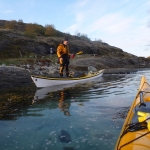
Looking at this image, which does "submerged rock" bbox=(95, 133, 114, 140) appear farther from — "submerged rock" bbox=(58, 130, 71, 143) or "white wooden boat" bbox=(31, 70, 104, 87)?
"white wooden boat" bbox=(31, 70, 104, 87)

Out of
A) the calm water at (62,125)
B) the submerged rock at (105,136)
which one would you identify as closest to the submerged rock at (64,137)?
the calm water at (62,125)

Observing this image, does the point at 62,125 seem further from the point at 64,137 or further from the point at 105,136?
the point at 105,136

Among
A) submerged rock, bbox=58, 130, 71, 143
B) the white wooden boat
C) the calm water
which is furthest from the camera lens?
the white wooden boat

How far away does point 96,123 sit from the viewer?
609cm

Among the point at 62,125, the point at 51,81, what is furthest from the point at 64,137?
the point at 51,81

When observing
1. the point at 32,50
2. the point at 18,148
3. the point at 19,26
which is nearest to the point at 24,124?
the point at 18,148

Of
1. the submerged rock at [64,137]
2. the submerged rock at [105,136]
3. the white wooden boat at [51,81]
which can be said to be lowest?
the submerged rock at [64,137]

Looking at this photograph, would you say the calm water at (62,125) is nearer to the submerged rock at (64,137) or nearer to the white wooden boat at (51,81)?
the submerged rock at (64,137)

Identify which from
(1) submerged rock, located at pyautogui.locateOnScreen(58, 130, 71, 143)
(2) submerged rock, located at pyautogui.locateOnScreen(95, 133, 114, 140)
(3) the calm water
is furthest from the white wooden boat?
(2) submerged rock, located at pyautogui.locateOnScreen(95, 133, 114, 140)

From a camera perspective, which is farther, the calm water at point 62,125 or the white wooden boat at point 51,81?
the white wooden boat at point 51,81

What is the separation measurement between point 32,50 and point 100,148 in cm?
3489

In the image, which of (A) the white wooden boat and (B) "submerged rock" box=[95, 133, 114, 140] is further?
(A) the white wooden boat

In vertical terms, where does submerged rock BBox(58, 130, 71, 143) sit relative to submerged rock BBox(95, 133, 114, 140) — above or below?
below

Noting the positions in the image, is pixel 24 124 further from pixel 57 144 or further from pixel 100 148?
A: pixel 100 148
